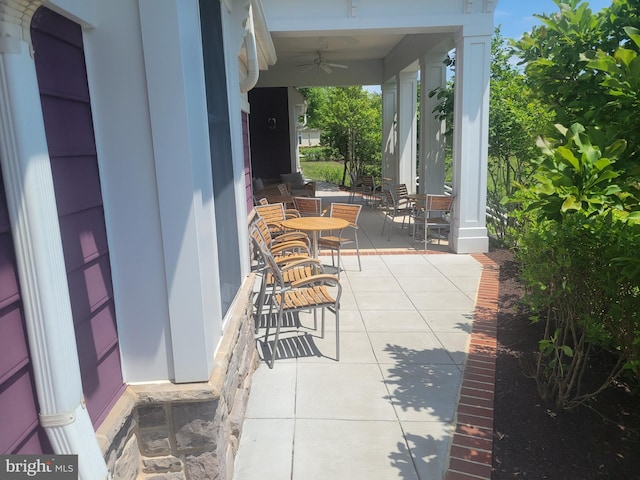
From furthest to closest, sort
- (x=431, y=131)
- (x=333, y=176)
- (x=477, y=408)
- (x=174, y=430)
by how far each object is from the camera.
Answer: (x=333, y=176)
(x=431, y=131)
(x=477, y=408)
(x=174, y=430)

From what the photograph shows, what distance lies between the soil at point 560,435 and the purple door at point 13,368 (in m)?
1.95

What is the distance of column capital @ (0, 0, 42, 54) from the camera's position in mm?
1043

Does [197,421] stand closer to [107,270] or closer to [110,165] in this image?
[107,270]

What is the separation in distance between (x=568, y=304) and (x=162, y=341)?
81.4 inches

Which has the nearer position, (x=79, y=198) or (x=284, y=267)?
(x=79, y=198)

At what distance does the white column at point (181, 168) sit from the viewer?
64.2 inches

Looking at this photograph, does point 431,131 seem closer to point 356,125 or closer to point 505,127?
point 505,127

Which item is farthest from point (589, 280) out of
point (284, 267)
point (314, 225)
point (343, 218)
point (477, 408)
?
point (343, 218)

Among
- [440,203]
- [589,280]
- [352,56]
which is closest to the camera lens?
[589,280]

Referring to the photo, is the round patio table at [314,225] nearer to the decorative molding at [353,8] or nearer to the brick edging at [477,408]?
the brick edging at [477,408]

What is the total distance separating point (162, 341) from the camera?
5.97 ft

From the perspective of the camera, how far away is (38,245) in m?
1.15

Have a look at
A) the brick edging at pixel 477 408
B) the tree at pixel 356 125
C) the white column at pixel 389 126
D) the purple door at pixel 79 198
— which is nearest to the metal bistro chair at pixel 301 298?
the brick edging at pixel 477 408

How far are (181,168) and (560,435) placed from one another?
231 centimetres
